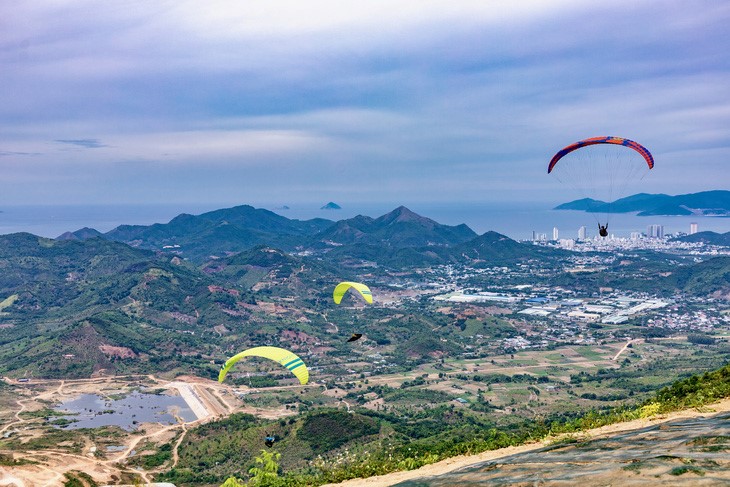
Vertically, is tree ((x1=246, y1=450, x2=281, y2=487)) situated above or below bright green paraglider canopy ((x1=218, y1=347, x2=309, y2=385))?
below

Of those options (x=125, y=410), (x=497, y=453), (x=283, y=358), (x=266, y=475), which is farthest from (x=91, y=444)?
(x=497, y=453)

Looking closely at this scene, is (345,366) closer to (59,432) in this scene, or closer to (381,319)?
(381,319)

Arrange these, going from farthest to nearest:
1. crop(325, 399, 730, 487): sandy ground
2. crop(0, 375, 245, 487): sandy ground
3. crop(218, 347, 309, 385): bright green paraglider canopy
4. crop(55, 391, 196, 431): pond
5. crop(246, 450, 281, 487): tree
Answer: crop(55, 391, 196, 431): pond → crop(0, 375, 245, 487): sandy ground → crop(218, 347, 309, 385): bright green paraglider canopy → crop(246, 450, 281, 487): tree → crop(325, 399, 730, 487): sandy ground

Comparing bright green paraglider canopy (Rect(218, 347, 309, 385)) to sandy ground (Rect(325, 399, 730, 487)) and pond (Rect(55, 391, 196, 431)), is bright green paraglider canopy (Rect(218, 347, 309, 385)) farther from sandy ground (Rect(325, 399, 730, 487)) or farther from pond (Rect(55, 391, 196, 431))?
pond (Rect(55, 391, 196, 431))

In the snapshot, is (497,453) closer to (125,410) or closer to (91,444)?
(91,444)

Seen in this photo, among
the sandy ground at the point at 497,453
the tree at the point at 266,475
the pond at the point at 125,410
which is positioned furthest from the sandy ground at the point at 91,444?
the sandy ground at the point at 497,453

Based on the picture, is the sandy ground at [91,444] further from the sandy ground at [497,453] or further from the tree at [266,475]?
the sandy ground at [497,453]

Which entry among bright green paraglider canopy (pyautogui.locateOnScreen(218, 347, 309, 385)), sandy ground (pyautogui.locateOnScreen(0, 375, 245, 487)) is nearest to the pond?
sandy ground (pyautogui.locateOnScreen(0, 375, 245, 487))

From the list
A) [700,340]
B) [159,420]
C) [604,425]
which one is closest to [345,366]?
[159,420]
